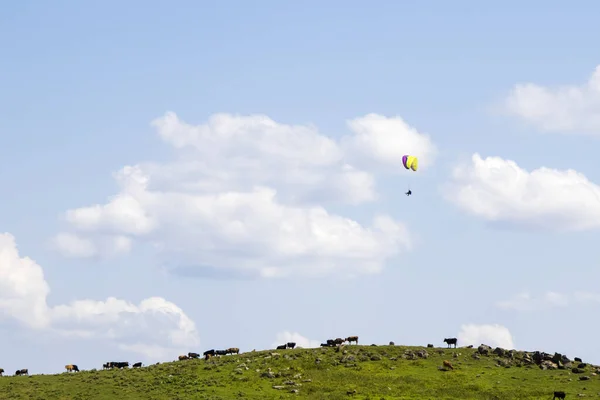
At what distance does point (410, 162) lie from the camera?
130375 mm

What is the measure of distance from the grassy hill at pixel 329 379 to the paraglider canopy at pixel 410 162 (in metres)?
29.5

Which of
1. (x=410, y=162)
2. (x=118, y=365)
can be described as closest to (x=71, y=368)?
(x=118, y=365)

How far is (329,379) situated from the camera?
100m

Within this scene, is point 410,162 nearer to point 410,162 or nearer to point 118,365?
point 410,162

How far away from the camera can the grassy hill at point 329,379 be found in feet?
316

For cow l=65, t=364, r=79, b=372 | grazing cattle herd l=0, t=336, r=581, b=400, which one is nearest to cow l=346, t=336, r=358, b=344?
grazing cattle herd l=0, t=336, r=581, b=400

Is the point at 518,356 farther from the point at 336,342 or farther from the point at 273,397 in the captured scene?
the point at 273,397

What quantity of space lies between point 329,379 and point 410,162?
4268cm

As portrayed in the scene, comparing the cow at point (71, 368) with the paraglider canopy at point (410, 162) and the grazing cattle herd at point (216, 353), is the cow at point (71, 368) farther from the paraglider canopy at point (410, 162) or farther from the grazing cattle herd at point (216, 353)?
the paraglider canopy at point (410, 162)

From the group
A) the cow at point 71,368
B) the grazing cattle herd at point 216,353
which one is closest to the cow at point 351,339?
the grazing cattle herd at point 216,353

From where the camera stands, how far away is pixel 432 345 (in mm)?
117625

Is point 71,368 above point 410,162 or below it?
below

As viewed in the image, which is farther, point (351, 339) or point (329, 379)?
point (351, 339)

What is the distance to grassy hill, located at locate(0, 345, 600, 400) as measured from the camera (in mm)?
96250
